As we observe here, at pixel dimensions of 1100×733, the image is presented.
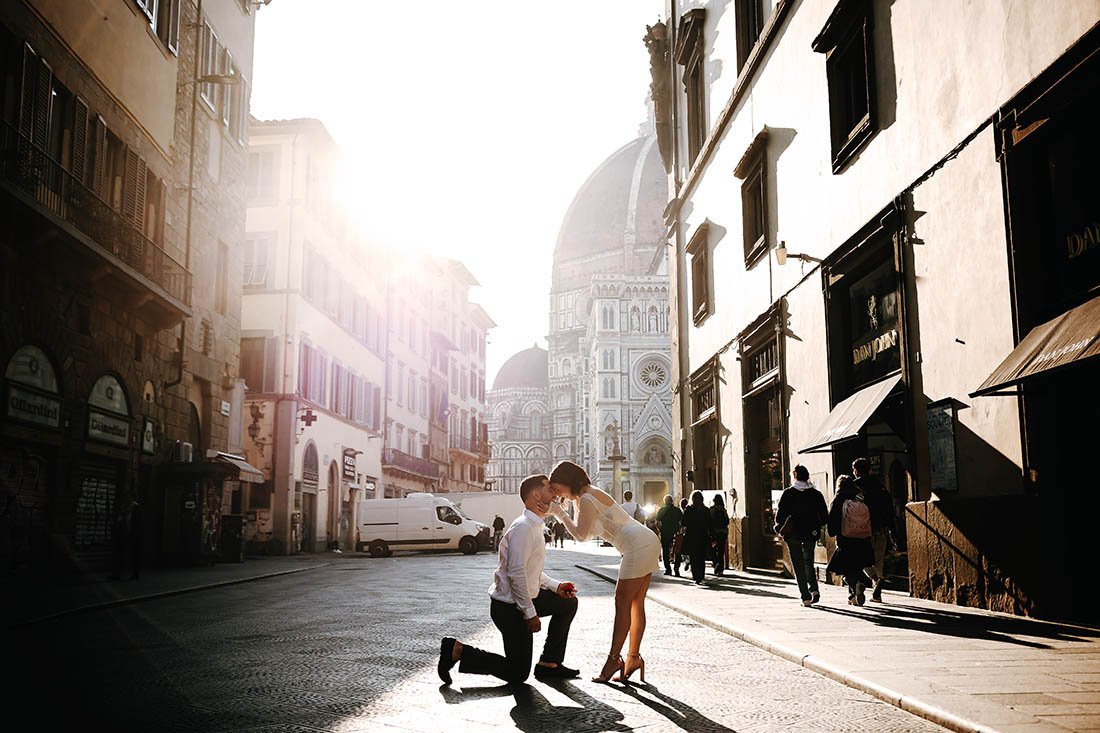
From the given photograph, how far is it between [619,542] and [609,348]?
94179mm

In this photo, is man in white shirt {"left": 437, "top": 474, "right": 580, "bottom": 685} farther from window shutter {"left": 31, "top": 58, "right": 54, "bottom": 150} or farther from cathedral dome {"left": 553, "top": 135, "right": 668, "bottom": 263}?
cathedral dome {"left": 553, "top": 135, "right": 668, "bottom": 263}

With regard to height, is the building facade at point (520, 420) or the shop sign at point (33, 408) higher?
the building facade at point (520, 420)

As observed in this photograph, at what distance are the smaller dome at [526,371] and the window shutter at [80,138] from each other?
134584 millimetres

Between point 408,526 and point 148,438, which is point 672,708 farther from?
point 408,526

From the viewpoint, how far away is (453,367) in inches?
2591

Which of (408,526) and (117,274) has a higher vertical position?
(117,274)

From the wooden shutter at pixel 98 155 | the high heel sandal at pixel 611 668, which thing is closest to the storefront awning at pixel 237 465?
the wooden shutter at pixel 98 155

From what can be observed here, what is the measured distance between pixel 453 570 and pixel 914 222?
1390 centimetres

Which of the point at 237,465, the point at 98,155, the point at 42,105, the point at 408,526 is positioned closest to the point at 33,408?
the point at 42,105

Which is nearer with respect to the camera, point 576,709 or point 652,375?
point 576,709

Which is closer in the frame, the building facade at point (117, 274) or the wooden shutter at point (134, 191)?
the building facade at point (117, 274)

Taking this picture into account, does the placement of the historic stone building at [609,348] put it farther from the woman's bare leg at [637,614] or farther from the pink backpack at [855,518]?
the woman's bare leg at [637,614]

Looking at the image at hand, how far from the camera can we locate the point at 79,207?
60.7 feet

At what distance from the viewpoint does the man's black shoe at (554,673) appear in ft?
24.0
